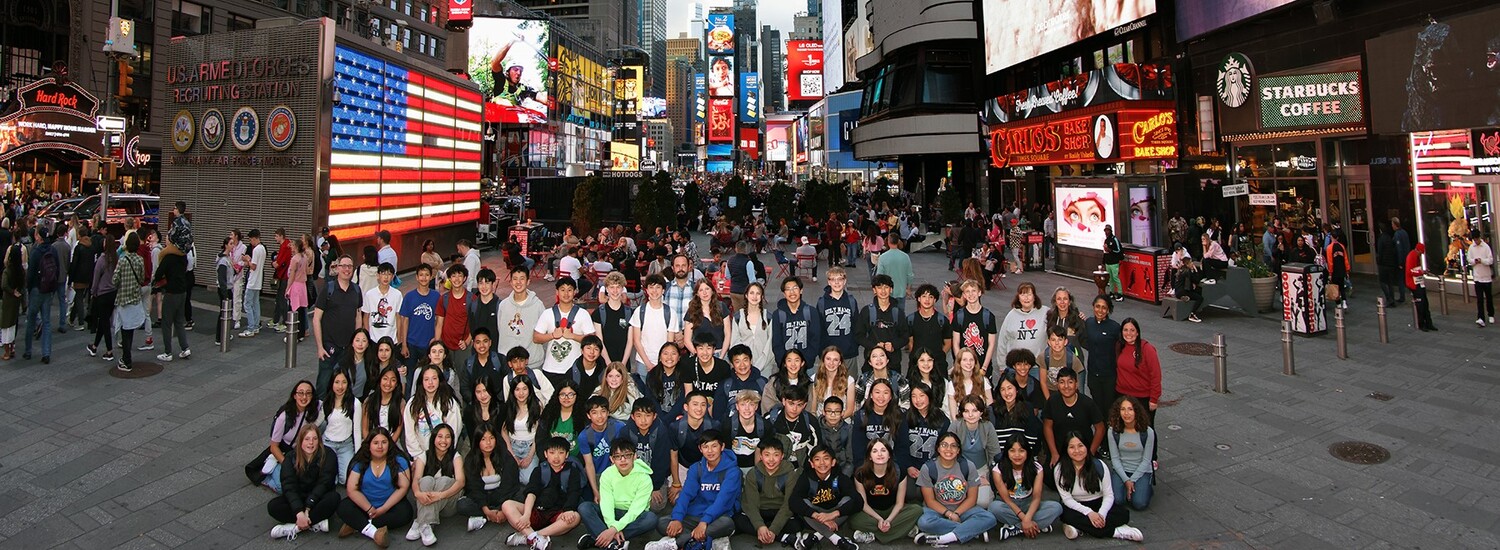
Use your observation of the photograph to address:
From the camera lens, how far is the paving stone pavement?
19.7 ft

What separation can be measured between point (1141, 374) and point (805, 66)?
133m

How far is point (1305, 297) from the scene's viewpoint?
1298cm

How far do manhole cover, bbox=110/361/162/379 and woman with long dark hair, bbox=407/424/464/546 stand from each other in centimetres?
682

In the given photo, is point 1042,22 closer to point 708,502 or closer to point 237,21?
point 708,502

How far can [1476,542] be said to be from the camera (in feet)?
18.9

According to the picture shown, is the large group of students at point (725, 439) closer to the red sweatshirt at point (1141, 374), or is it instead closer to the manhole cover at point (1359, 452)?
the red sweatshirt at point (1141, 374)

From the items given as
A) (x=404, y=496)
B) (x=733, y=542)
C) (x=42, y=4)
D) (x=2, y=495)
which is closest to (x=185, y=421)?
(x=2, y=495)

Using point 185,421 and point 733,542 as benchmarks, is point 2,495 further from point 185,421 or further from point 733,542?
point 733,542

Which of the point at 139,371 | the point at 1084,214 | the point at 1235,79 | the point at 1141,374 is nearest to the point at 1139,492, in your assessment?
the point at 1141,374

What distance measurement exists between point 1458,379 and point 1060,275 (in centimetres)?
1207

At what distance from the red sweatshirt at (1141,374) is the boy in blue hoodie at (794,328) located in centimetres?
291

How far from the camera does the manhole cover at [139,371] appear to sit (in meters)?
10.5

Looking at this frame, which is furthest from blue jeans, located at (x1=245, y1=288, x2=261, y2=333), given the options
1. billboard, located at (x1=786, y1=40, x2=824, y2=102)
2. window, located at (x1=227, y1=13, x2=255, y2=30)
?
billboard, located at (x1=786, y1=40, x2=824, y2=102)

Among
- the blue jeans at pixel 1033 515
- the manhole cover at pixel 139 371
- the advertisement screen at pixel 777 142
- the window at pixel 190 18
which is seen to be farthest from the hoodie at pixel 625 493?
the advertisement screen at pixel 777 142
